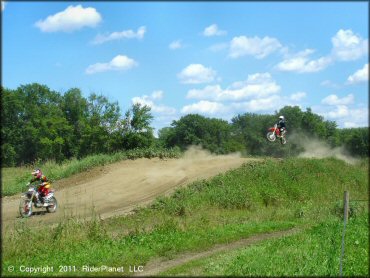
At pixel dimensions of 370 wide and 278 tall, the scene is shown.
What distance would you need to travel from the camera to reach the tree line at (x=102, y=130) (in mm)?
39344

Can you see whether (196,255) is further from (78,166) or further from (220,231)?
(78,166)

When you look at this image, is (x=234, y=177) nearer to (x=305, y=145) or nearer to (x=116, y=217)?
(x=116, y=217)

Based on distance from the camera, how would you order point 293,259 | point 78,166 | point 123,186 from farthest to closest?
point 78,166, point 123,186, point 293,259

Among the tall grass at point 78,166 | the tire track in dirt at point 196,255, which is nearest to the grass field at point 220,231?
the tire track in dirt at point 196,255

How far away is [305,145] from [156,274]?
145 ft

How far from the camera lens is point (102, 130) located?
43.3 meters

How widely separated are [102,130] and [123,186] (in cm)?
2186

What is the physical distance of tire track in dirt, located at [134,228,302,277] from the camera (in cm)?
1048

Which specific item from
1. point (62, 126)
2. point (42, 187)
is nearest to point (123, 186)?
point (42, 187)

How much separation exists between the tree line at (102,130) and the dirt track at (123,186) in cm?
925

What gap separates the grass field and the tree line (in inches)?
549

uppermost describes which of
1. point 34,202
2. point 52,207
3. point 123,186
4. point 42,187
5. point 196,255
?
point 42,187

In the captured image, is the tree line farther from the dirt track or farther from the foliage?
the dirt track

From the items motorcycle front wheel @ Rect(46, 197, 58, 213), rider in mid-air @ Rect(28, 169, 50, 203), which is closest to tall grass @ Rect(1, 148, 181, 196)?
motorcycle front wheel @ Rect(46, 197, 58, 213)
